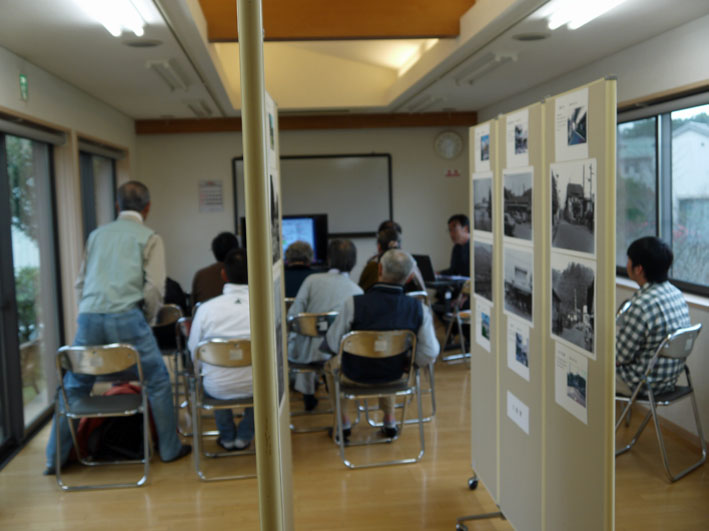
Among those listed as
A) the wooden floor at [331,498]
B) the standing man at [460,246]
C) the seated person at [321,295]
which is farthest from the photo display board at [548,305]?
the standing man at [460,246]

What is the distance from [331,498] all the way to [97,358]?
144cm

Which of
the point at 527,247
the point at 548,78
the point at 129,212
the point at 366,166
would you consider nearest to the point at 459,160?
the point at 366,166

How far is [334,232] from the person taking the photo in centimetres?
863

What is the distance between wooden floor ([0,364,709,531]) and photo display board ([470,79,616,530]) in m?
0.51

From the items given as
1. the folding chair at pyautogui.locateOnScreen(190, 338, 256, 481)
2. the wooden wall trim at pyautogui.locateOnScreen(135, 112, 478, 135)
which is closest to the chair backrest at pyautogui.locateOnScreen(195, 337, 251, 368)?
the folding chair at pyautogui.locateOnScreen(190, 338, 256, 481)

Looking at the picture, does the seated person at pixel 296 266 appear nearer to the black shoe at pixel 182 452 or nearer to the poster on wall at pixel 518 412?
the black shoe at pixel 182 452

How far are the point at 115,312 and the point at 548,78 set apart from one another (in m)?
4.32

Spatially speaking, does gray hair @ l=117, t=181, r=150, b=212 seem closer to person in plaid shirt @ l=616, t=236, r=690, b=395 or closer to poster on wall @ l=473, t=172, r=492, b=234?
poster on wall @ l=473, t=172, r=492, b=234

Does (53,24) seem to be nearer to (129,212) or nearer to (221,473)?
(129,212)

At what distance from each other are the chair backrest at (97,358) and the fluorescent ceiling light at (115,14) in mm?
1691

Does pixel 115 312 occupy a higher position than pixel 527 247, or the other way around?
pixel 527 247

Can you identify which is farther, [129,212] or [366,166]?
[366,166]

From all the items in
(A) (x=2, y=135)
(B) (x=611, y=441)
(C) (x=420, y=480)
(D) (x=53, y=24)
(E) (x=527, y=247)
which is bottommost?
(C) (x=420, y=480)

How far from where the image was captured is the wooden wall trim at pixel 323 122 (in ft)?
26.9
